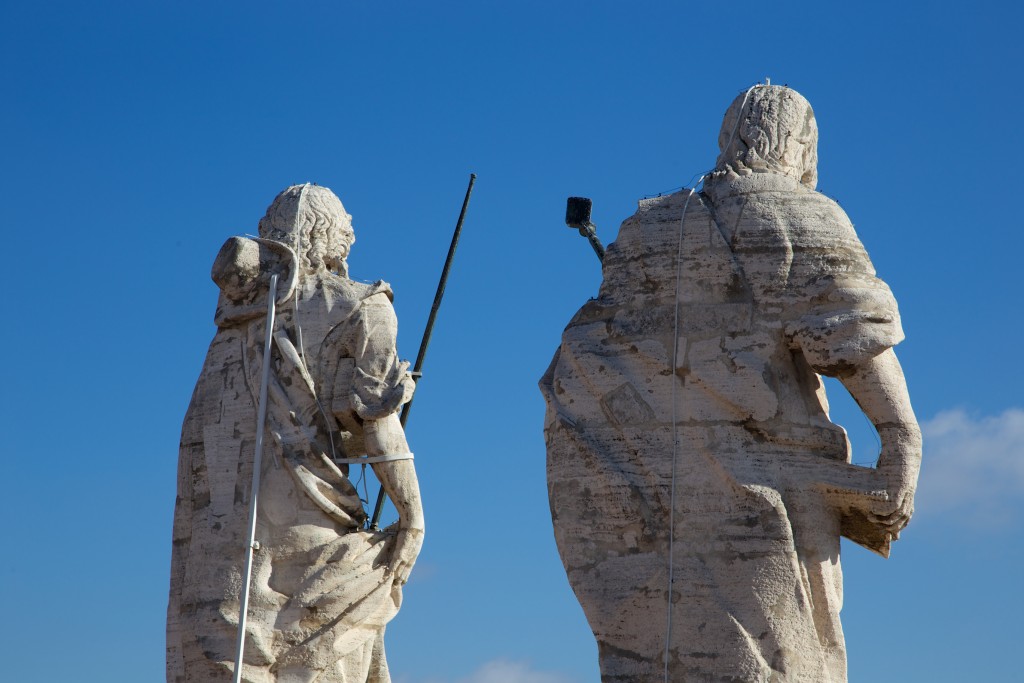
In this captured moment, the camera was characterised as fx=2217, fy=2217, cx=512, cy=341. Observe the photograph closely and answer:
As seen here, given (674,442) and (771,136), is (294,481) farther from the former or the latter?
(771,136)

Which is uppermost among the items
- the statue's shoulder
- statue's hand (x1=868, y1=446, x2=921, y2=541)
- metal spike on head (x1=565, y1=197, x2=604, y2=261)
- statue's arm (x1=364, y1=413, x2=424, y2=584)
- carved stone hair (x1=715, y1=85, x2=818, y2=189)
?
metal spike on head (x1=565, y1=197, x2=604, y2=261)

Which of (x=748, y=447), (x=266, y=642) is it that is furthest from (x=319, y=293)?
(x=748, y=447)

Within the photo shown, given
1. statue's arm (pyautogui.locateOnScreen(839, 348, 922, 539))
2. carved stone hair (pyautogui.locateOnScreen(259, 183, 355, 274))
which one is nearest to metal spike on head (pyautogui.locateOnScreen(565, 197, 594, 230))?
carved stone hair (pyautogui.locateOnScreen(259, 183, 355, 274))

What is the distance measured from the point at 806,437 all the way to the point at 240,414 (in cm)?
332

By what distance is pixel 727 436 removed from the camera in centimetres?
1091

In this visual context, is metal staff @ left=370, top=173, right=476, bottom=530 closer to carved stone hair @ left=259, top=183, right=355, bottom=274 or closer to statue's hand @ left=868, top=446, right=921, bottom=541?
carved stone hair @ left=259, top=183, right=355, bottom=274

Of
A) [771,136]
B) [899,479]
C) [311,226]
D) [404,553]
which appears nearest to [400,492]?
[404,553]

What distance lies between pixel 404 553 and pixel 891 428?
293cm

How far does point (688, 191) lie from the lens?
11547 millimetres

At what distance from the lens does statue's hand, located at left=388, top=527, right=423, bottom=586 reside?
12.1 m

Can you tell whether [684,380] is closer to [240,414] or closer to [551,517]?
[551,517]

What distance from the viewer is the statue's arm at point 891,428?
10.7 m

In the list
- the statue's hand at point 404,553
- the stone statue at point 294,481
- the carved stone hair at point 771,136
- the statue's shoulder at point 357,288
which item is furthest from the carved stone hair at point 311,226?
the carved stone hair at point 771,136

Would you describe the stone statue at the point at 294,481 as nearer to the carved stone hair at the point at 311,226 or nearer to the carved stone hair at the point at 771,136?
the carved stone hair at the point at 311,226
